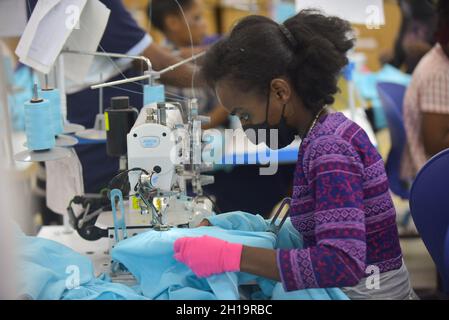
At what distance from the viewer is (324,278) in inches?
43.9

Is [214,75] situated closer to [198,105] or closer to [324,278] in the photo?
[198,105]

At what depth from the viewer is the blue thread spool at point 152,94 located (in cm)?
155

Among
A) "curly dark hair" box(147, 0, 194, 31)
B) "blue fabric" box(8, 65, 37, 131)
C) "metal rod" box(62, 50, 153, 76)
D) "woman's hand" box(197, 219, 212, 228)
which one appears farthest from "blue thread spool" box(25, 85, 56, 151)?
"curly dark hair" box(147, 0, 194, 31)

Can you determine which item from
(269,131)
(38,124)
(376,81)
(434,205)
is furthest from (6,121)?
(376,81)

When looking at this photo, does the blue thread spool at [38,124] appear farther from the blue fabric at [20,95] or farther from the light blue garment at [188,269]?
the light blue garment at [188,269]

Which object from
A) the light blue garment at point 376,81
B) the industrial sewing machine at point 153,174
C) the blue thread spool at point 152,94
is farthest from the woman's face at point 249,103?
the light blue garment at point 376,81

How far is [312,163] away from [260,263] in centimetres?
21

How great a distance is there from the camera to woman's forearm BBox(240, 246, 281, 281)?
3.73 feet

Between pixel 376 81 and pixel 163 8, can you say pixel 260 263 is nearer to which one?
pixel 163 8

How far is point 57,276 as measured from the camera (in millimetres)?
1244

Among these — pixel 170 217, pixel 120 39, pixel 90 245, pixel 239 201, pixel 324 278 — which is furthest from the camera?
pixel 120 39
